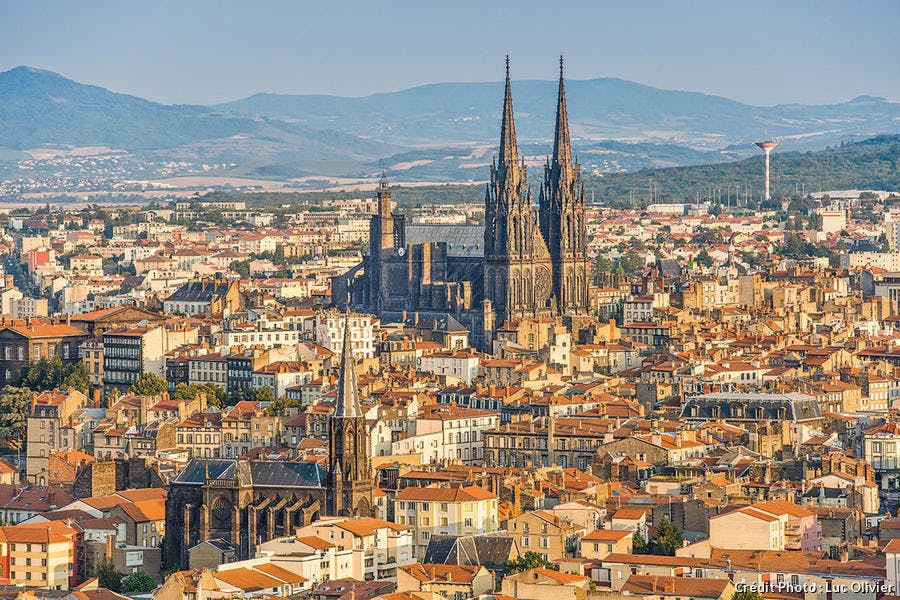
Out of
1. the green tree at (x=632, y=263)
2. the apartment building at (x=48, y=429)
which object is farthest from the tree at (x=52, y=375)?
the green tree at (x=632, y=263)

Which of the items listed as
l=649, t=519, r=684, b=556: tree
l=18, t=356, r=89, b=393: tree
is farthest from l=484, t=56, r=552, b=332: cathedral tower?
l=649, t=519, r=684, b=556: tree

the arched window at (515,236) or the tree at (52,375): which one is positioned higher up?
the arched window at (515,236)

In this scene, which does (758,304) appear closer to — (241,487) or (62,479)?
(62,479)

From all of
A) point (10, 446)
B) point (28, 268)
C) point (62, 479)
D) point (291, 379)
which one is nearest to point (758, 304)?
point (291, 379)

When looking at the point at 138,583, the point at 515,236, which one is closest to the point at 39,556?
the point at 138,583

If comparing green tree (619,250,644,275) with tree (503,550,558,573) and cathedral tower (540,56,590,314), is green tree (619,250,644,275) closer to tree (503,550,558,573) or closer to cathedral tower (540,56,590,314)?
cathedral tower (540,56,590,314)

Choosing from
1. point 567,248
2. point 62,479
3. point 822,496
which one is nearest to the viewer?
point 822,496

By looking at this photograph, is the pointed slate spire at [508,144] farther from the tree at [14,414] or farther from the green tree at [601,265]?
the green tree at [601,265]
